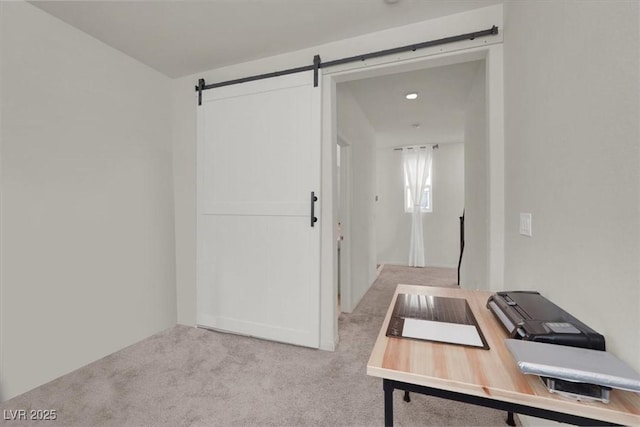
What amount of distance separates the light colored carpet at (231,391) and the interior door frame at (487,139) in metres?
0.39

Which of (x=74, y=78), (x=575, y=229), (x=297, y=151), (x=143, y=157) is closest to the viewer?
(x=575, y=229)

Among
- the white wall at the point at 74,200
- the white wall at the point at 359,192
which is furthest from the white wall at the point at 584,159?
the white wall at the point at 74,200

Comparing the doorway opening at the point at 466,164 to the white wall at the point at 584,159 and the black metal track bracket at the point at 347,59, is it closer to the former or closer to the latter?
the black metal track bracket at the point at 347,59

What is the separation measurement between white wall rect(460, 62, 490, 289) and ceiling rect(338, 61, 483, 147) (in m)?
0.19

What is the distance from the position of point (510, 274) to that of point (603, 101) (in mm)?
1210

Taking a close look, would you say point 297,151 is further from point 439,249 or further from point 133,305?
point 439,249

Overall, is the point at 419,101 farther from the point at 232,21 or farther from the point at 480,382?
the point at 480,382

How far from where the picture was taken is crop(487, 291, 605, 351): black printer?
84 centimetres

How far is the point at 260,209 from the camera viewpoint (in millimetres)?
2562

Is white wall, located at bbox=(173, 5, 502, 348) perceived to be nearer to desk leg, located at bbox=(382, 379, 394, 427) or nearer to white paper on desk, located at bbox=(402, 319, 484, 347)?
white paper on desk, located at bbox=(402, 319, 484, 347)

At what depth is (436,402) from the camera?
175 cm

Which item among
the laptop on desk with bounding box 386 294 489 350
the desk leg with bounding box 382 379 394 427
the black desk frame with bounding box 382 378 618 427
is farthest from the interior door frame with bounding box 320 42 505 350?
the desk leg with bounding box 382 379 394 427

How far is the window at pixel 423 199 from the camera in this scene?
605cm

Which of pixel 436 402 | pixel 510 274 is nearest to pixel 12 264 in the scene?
pixel 436 402
